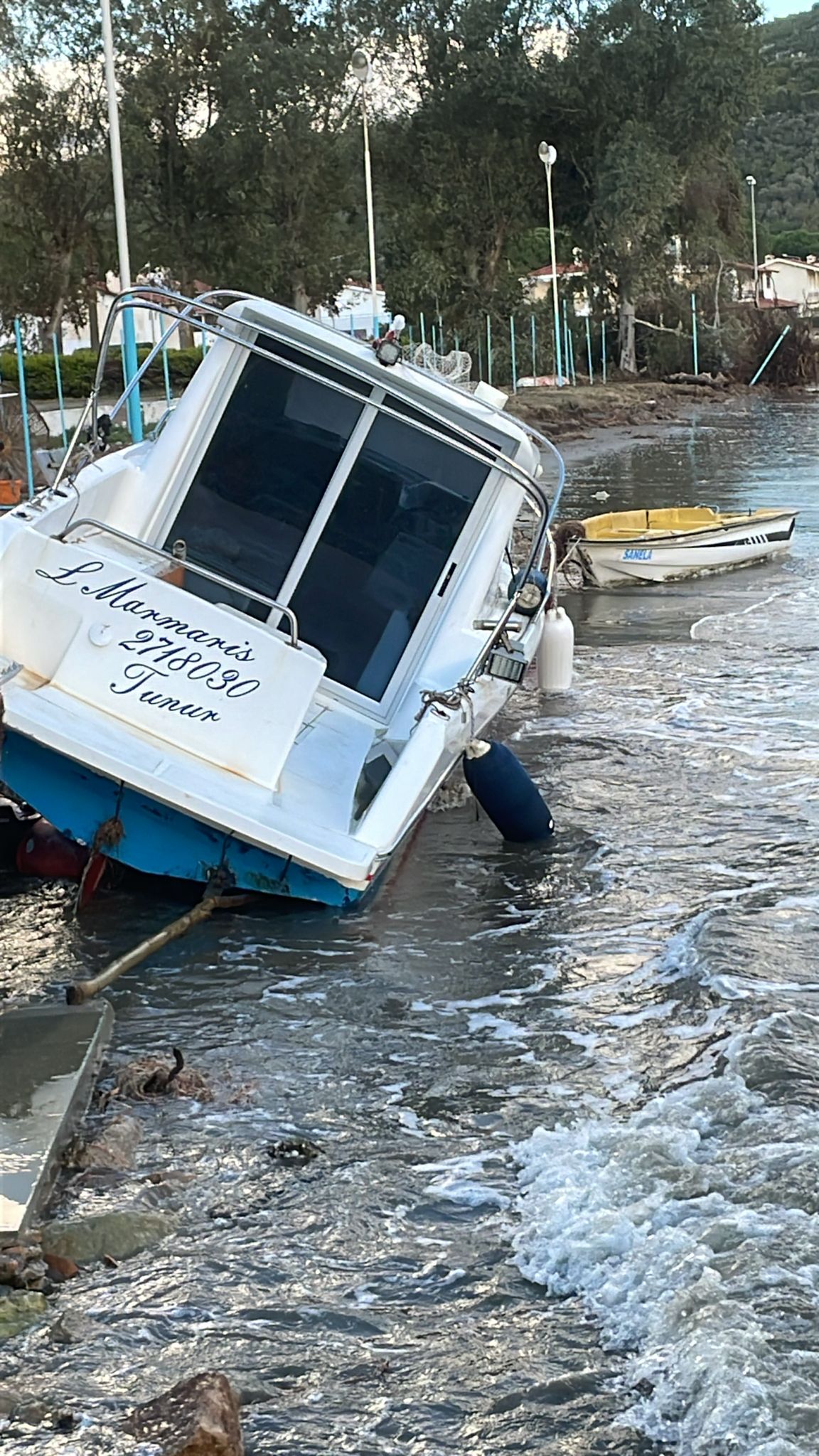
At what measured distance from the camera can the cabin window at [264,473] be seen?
29.2 ft

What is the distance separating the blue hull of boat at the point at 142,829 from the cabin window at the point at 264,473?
162 centimetres

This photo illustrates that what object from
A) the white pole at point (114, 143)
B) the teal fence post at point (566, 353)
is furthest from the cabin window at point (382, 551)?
the teal fence post at point (566, 353)

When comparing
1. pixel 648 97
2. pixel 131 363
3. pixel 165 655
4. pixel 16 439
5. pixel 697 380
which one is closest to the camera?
pixel 165 655

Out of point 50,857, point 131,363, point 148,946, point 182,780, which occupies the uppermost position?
point 131,363

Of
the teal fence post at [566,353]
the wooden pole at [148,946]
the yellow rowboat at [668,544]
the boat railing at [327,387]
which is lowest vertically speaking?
the teal fence post at [566,353]

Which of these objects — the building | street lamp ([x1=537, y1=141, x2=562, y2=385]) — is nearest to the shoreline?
street lamp ([x1=537, y1=141, x2=562, y2=385])

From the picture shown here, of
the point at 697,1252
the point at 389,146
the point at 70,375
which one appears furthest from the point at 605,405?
the point at 697,1252

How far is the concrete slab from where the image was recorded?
498cm

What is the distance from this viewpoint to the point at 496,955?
7770 millimetres

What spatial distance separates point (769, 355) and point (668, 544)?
4806cm

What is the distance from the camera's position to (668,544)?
821 inches

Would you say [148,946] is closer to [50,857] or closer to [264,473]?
[50,857]

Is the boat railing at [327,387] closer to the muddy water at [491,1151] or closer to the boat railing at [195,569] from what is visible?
the boat railing at [195,569]

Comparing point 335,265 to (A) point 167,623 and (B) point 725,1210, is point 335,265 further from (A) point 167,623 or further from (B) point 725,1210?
(B) point 725,1210
